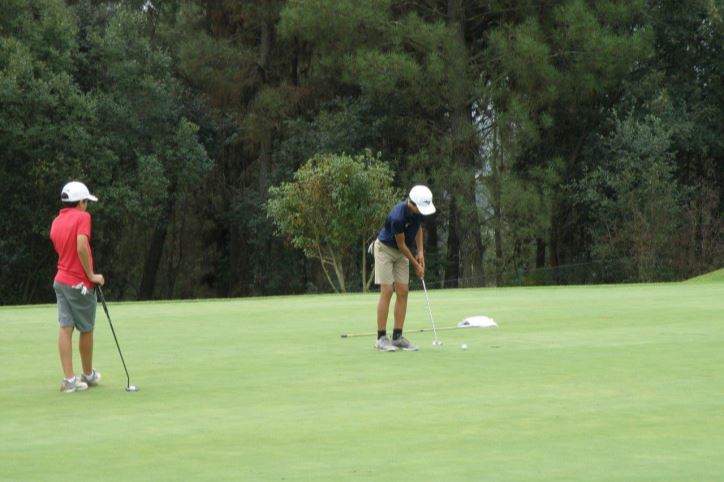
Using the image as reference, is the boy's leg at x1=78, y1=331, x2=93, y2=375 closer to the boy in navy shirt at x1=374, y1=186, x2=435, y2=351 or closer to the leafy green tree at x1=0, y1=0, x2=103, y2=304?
the boy in navy shirt at x1=374, y1=186, x2=435, y2=351

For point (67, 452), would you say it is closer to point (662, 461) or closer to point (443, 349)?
point (662, 461)

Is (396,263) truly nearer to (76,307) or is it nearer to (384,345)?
(384,345)

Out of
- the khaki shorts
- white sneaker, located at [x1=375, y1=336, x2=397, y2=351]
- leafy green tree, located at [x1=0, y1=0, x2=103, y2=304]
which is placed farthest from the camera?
leafy green tree, located at [x1=0, y1=0, x2=103, y2=304]

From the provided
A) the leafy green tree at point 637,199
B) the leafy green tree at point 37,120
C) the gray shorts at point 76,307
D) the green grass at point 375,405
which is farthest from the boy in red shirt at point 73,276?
the leafy green tree at point 37,120

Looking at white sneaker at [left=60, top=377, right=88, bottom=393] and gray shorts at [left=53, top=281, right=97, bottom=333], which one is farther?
gray shorts at [left=53, top=281, right=97, bottom=333]

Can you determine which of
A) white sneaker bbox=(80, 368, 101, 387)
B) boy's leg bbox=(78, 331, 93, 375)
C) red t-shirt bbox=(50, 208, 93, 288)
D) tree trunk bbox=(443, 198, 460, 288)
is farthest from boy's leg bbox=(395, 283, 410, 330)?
tree trunk bbox=(443, 198, 460, 288)

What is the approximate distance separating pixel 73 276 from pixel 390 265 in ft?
15.0

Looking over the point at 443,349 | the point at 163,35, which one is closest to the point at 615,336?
the point at 443,349

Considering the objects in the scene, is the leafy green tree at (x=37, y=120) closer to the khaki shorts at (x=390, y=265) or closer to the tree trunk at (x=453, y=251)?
the tree trunk at (x=453, y=251)

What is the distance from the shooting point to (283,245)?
54625 mm

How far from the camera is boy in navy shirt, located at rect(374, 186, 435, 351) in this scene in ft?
51.9

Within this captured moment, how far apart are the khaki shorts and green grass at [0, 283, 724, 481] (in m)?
0.87

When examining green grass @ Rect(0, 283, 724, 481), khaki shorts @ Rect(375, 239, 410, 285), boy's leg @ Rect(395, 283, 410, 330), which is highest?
khaki shorts @ Rect(375, 239, 410, 285)

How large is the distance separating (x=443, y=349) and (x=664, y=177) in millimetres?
30759
